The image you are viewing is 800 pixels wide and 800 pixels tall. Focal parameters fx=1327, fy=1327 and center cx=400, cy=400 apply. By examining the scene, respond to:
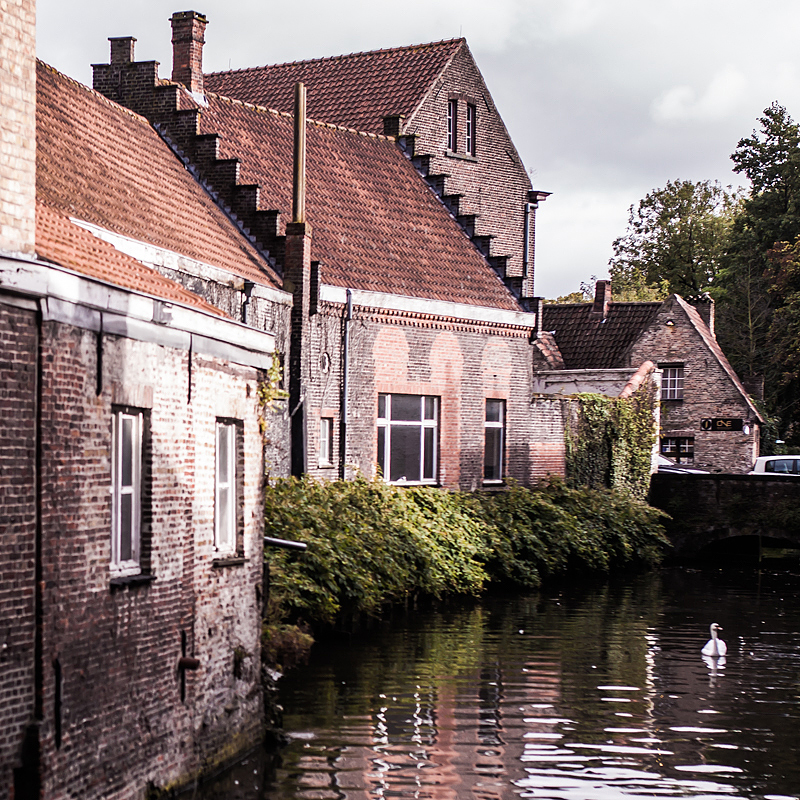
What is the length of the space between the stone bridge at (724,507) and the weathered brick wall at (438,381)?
6455 millimetres

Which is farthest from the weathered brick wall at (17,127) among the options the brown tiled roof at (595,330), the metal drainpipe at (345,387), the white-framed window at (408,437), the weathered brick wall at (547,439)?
the brown tiled roof at (595,330)

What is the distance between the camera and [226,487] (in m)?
12.7

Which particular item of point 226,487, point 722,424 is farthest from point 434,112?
point 226,487

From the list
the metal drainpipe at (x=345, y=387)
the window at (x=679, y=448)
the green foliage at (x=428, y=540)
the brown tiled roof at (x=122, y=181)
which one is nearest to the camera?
the green foliage at (x=428, y=540)

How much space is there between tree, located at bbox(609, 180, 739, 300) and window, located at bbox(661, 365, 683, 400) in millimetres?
19973

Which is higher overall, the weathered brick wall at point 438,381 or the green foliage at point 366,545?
the weathered brick wall at point 438,381

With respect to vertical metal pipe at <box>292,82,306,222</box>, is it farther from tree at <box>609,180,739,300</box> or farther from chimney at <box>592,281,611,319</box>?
tree at <box>609,180,739,300</box>

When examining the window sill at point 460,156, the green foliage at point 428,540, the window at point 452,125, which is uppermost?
the window at point 452,125

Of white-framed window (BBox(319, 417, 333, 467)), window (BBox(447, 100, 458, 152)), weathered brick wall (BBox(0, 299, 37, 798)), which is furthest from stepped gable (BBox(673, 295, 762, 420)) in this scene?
weathered brick wall (BBox(0, 299, 37, 798))

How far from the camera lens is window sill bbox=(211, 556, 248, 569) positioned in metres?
12.2

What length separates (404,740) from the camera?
1445cm

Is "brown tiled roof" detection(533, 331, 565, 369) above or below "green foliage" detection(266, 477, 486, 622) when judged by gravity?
above

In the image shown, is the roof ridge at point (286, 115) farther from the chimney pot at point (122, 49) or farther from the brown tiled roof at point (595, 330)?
the brown tiled roof at point (595, 330)

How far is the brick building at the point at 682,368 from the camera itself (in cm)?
4941
